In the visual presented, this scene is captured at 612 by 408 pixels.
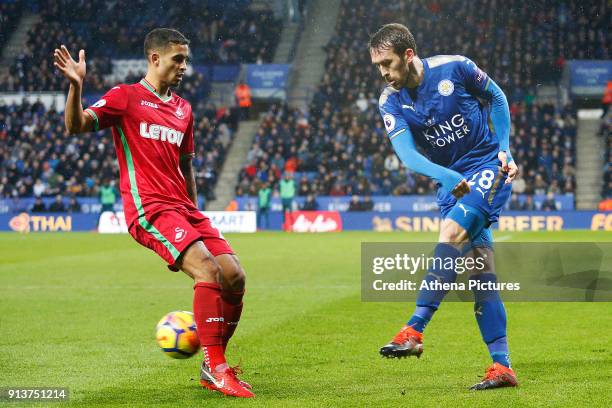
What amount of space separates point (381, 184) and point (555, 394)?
2394 centimetres

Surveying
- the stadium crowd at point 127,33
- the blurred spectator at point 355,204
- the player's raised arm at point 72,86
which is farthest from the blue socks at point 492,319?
the stadium crowd at point 127,33

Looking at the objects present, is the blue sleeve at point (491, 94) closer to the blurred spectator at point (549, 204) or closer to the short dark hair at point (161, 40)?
the short dark hair at point (161, 40)

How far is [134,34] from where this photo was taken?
36656 millimetres

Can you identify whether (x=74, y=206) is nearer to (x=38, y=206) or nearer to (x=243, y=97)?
(x=38, y=206)

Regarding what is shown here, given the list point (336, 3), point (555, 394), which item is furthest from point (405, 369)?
point (336, 3)

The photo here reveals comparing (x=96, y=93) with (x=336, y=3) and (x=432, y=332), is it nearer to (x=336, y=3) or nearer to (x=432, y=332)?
(x=336, y=3)

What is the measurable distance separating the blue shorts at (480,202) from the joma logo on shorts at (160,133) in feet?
5.60

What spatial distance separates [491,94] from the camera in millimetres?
5809

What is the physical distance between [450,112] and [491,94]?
30 cm

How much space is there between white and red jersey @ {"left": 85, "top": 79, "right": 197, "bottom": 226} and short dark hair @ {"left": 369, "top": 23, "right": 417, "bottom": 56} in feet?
4.59

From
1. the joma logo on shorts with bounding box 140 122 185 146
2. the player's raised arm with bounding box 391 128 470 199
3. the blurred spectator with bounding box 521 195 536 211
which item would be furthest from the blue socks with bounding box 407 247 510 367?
the blurred spectator with bounding box 521 195 536 211

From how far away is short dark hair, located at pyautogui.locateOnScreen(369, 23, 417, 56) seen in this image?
560 centimetres

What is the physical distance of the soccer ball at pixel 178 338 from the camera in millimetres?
5750

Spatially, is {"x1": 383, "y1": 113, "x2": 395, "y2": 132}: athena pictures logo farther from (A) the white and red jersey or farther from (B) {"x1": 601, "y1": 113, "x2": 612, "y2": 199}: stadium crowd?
(B) {"x1": 601, "y1": 113, "x2": 612, "y2": 199}: stadium crowd
